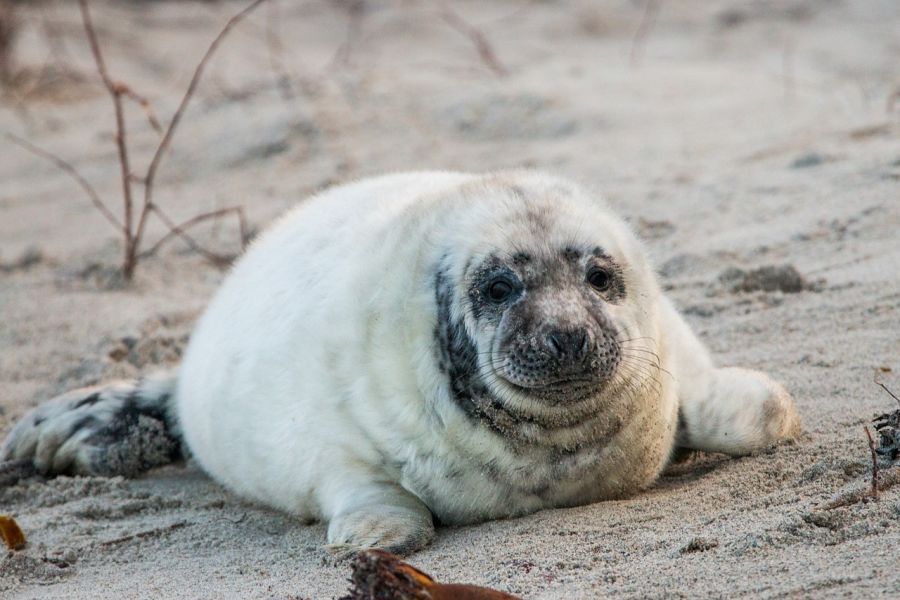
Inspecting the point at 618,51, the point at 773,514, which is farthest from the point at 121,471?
the point at 618,51

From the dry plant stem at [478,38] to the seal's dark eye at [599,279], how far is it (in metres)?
4.58

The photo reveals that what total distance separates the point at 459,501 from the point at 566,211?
2.42 feet

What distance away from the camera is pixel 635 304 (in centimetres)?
314

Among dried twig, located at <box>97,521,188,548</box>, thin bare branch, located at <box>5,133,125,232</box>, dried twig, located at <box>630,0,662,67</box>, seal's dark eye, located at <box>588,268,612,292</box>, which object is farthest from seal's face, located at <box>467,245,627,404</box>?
dried twig, located at <box>630,0,662,67</box>

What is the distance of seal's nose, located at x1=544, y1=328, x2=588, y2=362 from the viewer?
2.81m

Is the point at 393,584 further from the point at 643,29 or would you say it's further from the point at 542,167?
the point at 643,29

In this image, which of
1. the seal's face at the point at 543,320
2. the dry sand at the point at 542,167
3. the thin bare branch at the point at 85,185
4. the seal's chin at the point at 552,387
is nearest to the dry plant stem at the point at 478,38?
the dry sand at the point at 542,167

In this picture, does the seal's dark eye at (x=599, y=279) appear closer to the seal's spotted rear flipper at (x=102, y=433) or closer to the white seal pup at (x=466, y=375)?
the white seal pup at (x=466, y=375)

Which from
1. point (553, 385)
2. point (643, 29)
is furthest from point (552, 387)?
point (643, 29)

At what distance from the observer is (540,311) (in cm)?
290

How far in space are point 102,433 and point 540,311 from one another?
1.71m

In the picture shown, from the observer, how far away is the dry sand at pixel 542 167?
279cm

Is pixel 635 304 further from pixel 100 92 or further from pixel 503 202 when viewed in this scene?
pixel 100 92

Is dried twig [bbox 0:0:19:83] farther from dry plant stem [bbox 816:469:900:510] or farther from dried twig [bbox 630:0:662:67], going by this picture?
dry plant stem [bbox 816:469:900:510]
